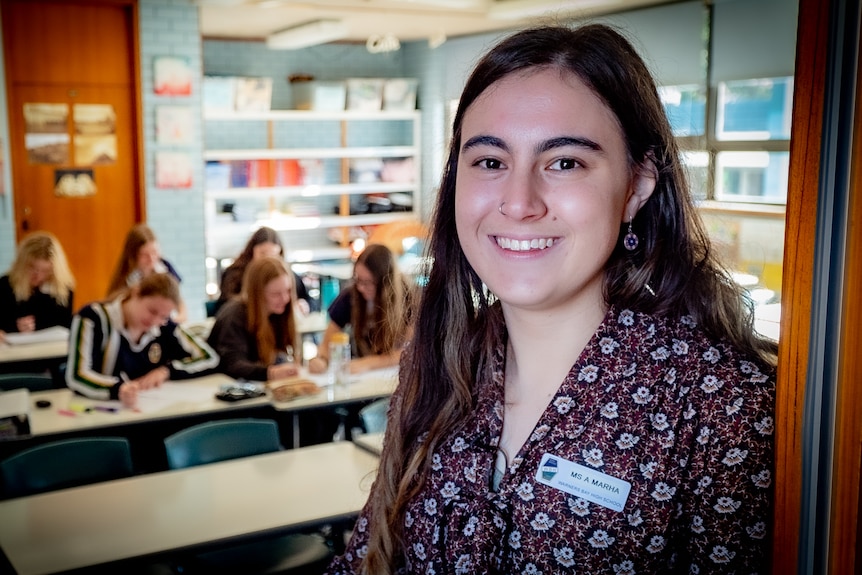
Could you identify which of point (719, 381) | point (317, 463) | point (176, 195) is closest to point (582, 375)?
point (719, 381)

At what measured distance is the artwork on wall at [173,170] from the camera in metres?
8.11

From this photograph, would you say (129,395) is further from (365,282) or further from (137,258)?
(137,258)

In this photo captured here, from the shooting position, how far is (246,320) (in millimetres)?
5344

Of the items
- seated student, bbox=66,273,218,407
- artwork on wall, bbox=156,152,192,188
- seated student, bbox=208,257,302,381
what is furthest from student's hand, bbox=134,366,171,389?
artwork on wall, bbox=156,152,192,188

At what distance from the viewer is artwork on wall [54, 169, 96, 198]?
7.93 m

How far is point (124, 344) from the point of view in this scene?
4.86 meters

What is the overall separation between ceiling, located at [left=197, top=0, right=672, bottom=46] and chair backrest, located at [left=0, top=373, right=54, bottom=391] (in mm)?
3697

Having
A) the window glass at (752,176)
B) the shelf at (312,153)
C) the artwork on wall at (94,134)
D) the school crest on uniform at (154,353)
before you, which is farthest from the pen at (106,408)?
the shelf at (312,153)

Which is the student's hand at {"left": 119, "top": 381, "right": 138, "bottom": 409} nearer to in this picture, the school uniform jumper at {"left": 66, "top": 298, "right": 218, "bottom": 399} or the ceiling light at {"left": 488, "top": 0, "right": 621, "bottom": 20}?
the school uniform jumper at {"left": 66, "top": 298, "right": 218, "bottom": 399}

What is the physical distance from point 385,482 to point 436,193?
567 millimetres

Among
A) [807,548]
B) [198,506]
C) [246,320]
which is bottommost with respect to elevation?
[198,506]

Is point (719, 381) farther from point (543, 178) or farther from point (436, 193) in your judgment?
point (436, 193)

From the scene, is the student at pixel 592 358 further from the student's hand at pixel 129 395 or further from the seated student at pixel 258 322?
the seated student at pixel 258 322

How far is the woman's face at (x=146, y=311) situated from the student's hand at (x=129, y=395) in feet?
1.43
